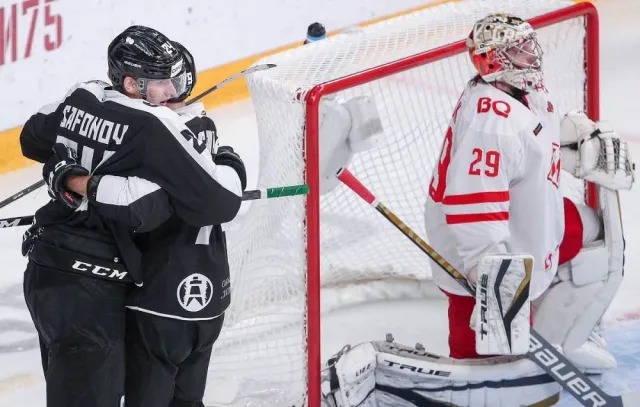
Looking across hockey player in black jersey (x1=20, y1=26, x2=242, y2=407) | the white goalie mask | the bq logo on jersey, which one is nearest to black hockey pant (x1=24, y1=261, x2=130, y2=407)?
hockey player in black jersey (x1=20, y1=26, x2=242, y2=407)

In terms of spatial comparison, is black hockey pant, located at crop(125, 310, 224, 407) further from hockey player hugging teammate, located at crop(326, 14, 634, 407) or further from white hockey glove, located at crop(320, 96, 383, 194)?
white hockey glove, located at crop(320, 96, 383, 194)

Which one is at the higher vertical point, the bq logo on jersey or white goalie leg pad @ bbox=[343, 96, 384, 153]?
white goalie leg pad @ bbox=[343, 96, 384, 153]

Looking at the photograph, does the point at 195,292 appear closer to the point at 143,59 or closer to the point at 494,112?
the point at 143,59

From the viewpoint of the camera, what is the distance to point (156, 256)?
8.15ft

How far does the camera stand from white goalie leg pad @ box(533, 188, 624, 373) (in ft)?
10.4

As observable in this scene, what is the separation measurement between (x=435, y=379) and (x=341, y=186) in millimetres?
673

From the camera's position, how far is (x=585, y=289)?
320 cm

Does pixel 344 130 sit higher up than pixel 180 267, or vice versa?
pixel 344 130

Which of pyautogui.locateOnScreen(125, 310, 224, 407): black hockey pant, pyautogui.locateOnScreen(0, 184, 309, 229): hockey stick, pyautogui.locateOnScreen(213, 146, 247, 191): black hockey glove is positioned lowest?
pyautogui.locateOnScreen(125, 310, 224, 407): black hockey pant

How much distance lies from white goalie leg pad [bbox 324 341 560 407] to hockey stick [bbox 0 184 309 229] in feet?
1.53

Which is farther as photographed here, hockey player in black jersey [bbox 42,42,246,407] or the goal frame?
the goal frame

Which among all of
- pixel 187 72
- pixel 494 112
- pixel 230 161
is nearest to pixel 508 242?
pixel 494 112

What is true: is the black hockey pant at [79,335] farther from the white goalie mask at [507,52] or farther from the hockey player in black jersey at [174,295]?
the white goalie mask at [507,52]

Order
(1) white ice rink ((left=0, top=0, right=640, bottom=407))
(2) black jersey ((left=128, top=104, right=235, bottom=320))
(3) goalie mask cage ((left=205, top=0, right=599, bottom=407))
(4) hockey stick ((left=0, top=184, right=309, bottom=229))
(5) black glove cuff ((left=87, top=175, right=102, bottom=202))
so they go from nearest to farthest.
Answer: (5) black glove cuff ((left=87, top=175, right=102, bottom=202)) < (2) black jersey ((left=128, top=104, right=235, bottom=320)) < (4) hockey stick ((left=0, top=184, right=309, bottom=229)) < (3) goalie mask cage ((left=205, top=0, right=599, bottom=407)) < (1) white ice rink ((left=0, top=0, right=640, bottom=407))
